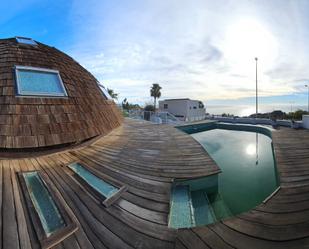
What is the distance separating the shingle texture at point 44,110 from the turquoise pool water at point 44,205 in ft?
3.70

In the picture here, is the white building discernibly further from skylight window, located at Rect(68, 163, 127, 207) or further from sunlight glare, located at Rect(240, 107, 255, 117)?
skylight window, located at Rect(68, 163, 127, 207)

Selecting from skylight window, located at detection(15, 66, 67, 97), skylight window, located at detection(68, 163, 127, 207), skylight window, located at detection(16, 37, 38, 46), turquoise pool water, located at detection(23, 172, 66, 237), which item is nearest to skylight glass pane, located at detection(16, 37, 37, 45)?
skylight window, located at detection(16, 37, 38, 46)

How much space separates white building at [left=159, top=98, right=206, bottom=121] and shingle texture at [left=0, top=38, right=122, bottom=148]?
845 inches

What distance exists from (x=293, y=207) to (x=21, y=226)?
14.8 feet

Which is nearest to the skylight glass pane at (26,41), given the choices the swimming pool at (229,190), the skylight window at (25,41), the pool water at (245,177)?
the skylight window at (25,41)

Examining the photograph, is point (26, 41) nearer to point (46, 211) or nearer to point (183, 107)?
point (46, 211)

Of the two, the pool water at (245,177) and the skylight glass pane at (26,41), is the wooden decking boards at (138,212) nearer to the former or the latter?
the pool water at (245,177)

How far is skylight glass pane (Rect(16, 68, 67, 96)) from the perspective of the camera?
16.4 feet

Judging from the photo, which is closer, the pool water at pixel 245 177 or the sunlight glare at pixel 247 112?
the pool water at pixel 245 177

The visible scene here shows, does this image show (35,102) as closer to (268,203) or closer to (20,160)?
(20,160)

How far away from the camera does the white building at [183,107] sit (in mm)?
28078

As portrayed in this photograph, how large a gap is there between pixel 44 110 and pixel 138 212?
3.84 metres

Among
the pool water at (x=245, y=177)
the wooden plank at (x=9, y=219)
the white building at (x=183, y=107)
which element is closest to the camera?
the wooden plank at (x=9, y=219)

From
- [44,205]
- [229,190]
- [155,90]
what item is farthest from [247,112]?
[44,205]
